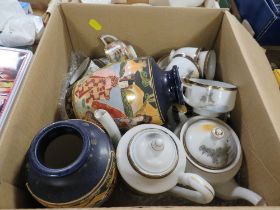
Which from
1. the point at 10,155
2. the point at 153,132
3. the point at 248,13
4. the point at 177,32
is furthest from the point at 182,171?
the point at 248,13

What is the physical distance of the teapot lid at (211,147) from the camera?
21.0 inches

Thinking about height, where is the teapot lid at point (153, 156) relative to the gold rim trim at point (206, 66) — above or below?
below

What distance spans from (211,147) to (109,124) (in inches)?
8.3

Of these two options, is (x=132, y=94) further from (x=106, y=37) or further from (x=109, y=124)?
(x=106, y=37)

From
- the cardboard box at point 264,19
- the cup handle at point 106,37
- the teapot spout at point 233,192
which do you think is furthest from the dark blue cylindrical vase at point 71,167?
the cardboard box at point 264,19

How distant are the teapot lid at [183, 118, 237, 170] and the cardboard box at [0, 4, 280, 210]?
48mm

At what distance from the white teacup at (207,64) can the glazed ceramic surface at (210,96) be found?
Result: 113 mm

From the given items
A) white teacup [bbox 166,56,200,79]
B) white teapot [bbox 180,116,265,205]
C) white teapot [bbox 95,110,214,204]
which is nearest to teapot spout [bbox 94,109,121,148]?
white teapot [bbox 95,110,214,204]

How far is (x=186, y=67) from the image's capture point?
682mm

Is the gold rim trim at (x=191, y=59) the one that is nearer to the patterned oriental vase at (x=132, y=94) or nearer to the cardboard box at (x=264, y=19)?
the patterned oriental vase at (x=132, y=94)

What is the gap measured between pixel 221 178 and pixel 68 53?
541mm

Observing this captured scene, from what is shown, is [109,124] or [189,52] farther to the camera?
[189,52]

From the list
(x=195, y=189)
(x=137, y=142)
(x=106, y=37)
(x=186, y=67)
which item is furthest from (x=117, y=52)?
(x=195, y=189)

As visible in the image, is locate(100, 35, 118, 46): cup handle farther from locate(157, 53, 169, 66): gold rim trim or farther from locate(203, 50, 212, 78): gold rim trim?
locate(203, 50, 212, 78): gold rim trim
